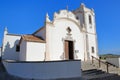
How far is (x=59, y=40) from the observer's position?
19.9m

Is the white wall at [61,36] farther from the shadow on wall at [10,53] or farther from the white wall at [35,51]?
the shadow on wall at [10,53]

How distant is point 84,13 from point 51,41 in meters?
8.80

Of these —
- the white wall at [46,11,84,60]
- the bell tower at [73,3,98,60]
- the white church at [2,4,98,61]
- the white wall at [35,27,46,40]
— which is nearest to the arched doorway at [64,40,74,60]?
the white church at [2,4,98,61]

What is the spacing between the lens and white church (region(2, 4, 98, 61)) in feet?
59.6

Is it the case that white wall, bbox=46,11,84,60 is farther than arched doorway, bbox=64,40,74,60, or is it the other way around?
arched doorway, bbox=64,40,74,60

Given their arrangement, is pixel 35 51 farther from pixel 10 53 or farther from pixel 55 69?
pixel 55 69

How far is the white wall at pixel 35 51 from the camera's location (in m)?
17.6

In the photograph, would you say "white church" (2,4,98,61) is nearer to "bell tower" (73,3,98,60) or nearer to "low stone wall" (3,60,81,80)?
"bell tower" (73,3,98,60)

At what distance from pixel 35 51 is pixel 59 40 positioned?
3710mm

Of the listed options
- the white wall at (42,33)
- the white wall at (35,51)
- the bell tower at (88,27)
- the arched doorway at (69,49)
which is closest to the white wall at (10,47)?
the white wall at (42,33)

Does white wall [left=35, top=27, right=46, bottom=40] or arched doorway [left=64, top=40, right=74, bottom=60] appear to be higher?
white wall [left=35, top=27, right=46, bottom=40]

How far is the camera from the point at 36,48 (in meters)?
17.9

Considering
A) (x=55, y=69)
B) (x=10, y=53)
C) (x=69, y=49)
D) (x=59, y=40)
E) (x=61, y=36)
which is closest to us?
(x=55, y=69)

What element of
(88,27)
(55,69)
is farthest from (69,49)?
(55,69)
